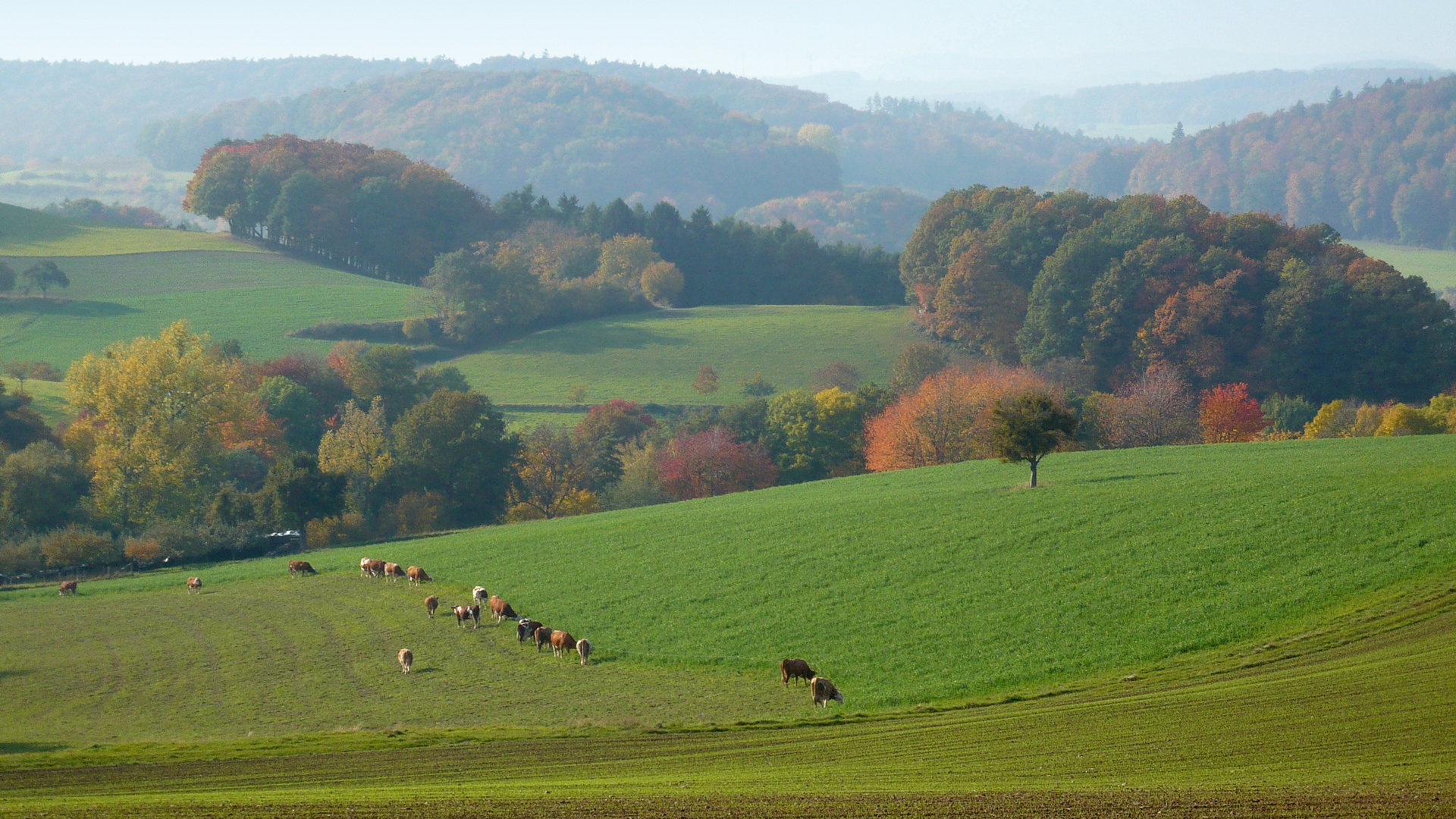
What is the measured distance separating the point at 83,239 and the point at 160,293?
75.0ft

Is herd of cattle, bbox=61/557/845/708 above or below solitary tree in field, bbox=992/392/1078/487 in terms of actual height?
below

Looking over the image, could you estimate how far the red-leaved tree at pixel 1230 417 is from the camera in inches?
3078

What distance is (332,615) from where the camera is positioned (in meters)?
38.3

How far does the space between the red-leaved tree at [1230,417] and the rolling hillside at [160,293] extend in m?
75.5

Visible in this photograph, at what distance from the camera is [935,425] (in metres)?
75.9

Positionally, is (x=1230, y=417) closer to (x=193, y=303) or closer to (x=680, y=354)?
(x=680, y=354)

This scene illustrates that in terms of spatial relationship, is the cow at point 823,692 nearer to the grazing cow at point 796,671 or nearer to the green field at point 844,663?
the green field at point 844,663

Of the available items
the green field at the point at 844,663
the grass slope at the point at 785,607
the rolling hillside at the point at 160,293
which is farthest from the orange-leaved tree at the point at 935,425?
the rolling hillside at the point at 160,293

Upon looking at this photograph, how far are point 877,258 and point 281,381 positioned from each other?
81909mm

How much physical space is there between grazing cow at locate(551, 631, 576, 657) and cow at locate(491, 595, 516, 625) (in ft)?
13.8

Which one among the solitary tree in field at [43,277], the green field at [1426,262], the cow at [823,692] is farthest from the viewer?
the green field at [1426,262]

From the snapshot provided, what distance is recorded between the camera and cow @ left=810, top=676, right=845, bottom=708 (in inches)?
1018

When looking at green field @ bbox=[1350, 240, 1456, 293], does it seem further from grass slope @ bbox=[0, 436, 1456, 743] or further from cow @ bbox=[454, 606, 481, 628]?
cow @ bbox=[454, 606, 481, 628]

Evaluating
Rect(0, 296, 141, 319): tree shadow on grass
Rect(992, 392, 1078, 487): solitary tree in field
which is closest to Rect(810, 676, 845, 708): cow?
Rect(992, 392, 1078, 487): solitary tree in field
